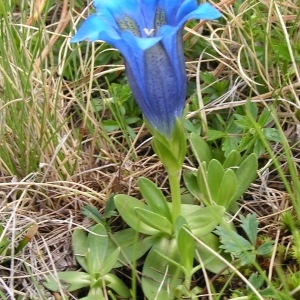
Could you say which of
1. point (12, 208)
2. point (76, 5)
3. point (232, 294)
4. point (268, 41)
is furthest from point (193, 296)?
point (76, 5)

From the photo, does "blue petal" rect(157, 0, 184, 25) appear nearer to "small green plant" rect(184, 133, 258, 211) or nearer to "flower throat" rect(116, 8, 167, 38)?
"flower throat" rect(116, 8, 167, 38)

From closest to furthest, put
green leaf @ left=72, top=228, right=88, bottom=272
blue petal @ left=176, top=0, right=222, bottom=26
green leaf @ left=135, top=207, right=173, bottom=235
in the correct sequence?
blue petal @ left=176, top=0, right=222, bottom=26, green leaf @ left=135, top=207, right=173, bottom=235, green leaf @ left=72, top=228, right=88, bottom=272

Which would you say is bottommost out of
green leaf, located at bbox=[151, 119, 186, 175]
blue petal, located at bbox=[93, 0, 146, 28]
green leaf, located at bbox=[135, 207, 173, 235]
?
green leaf, located at bbox=[135, 207, 173, 235]

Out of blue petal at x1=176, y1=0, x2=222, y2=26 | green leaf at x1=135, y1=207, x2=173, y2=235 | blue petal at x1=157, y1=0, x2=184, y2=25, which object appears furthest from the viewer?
green leaf at x1=135, y1=207, x2=173, y2=235

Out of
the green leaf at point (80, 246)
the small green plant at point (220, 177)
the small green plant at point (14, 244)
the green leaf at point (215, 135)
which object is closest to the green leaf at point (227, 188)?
the small green plant at point (220, 177)

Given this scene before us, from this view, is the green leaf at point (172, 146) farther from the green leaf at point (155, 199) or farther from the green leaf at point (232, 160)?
the green leaf at point (232, 160)

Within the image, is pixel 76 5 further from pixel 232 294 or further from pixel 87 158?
pixel 232 294

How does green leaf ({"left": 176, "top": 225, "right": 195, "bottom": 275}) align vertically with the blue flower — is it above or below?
below

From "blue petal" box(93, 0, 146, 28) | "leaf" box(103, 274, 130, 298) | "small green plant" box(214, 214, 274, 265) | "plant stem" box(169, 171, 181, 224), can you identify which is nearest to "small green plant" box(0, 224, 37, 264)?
"leaf" box(103, 274, 130, 298)
